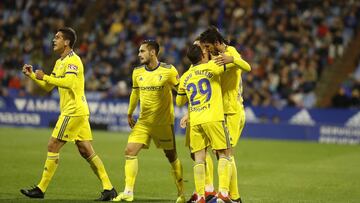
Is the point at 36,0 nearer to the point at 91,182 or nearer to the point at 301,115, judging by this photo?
the point at 301,115

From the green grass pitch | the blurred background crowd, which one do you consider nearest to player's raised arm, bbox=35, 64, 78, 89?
the green grass pitch

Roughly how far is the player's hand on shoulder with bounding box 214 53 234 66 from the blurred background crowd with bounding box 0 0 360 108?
46.3 ft

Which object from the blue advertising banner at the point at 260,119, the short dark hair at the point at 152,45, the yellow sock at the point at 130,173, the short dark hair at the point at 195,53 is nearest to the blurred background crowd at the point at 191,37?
the blue advertising banner at the point at 260,119

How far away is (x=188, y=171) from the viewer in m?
14.3

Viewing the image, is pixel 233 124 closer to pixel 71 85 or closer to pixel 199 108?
pixel 199 108

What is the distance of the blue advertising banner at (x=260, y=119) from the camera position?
2186 centimetres

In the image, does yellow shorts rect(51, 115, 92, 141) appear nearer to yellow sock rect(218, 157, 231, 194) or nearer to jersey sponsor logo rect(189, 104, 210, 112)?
jersey sponsor logo rect(189, 104, 210, 112)

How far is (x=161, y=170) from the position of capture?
46.8 feet

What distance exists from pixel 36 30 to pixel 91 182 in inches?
751

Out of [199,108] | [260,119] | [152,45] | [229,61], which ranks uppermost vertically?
[152,45]

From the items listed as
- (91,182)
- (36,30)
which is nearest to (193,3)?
(36,30)

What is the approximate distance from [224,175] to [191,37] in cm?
1858

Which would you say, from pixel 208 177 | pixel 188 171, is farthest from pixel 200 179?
pixel 188 171

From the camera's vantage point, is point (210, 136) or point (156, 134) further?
point (156, 134)
